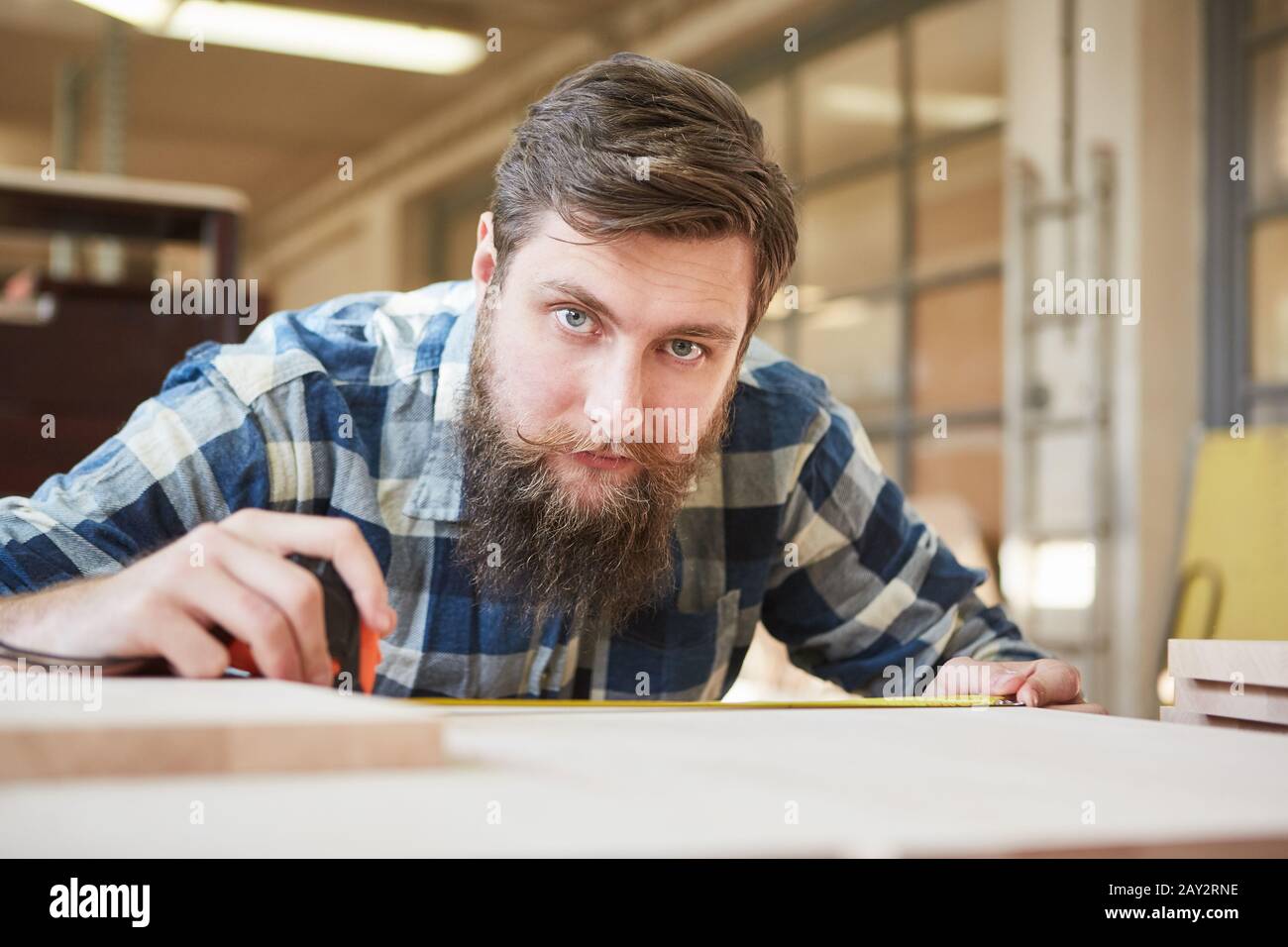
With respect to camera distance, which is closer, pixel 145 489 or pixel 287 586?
pixel 287 586

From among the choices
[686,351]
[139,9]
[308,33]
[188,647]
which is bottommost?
[188,647]

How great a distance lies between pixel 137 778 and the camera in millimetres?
554

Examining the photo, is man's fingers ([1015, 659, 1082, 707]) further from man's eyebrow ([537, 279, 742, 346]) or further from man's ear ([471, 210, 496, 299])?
man's ear ([471, 210, 496, 299])

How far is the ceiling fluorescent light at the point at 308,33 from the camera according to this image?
4.77 meters

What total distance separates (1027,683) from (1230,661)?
0.25m

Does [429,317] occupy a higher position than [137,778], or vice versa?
[429,317]

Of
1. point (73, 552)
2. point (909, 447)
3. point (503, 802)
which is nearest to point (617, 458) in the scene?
point (73, 552)

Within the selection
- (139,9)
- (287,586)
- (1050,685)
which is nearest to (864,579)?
(1050,685)

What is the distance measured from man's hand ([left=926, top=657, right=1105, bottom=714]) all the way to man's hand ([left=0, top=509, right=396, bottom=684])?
0.66 metres

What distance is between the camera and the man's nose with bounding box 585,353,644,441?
1310 millimetres

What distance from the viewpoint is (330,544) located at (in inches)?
33.7

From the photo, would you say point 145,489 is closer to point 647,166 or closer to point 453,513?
point 453,513

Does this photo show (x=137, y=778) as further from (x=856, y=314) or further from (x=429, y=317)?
(x=856, y=314)
